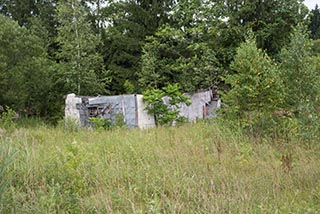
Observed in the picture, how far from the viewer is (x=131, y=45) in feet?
59.3

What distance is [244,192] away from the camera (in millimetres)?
2936

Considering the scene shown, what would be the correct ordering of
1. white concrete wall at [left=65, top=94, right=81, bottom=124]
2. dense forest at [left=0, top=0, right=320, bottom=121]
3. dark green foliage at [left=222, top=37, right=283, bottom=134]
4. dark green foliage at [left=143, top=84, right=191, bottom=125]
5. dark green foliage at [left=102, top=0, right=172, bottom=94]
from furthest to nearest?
dark green foliage at [left=102, top=0, right=172, bottom=94] → dense forest at [left=0, top=0, right=320, bottom=121] → white concrete wall at [left=65, top=94, right=81, bottom=124] → dark green foliage at [left=143, top=84, right=191, bottom=125] → dark green foliage at [left=222, top=37, right=283, bottom=134]

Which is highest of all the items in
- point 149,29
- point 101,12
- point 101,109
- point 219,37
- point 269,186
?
point 101,12

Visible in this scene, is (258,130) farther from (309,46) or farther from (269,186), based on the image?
(269,186)

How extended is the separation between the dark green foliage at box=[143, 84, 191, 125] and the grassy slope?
630cm

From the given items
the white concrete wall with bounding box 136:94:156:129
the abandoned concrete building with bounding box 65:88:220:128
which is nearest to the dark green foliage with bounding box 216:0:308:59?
the abandoned concrete building with bounding box 65:88:220:128

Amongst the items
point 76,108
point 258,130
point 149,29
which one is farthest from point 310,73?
point 149,29

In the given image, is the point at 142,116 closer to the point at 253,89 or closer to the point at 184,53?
the point at 253,89

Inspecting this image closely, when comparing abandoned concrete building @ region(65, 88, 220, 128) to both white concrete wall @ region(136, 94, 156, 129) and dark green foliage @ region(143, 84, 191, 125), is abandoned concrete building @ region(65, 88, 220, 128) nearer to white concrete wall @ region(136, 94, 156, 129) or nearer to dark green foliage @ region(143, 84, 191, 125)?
white concrete wall @ region(136, 94, 156, 129)

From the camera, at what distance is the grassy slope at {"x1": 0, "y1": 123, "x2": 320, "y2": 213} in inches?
107

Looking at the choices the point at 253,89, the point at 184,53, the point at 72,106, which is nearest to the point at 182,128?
the point at 253,89

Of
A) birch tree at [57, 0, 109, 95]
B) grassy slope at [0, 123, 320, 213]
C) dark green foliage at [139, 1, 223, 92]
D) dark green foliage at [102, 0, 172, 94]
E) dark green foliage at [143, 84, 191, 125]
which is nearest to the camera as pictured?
grassy slope at [0, 123, 320, 213]

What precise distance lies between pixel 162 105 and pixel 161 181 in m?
8.19

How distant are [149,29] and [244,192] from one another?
16.6 metres
